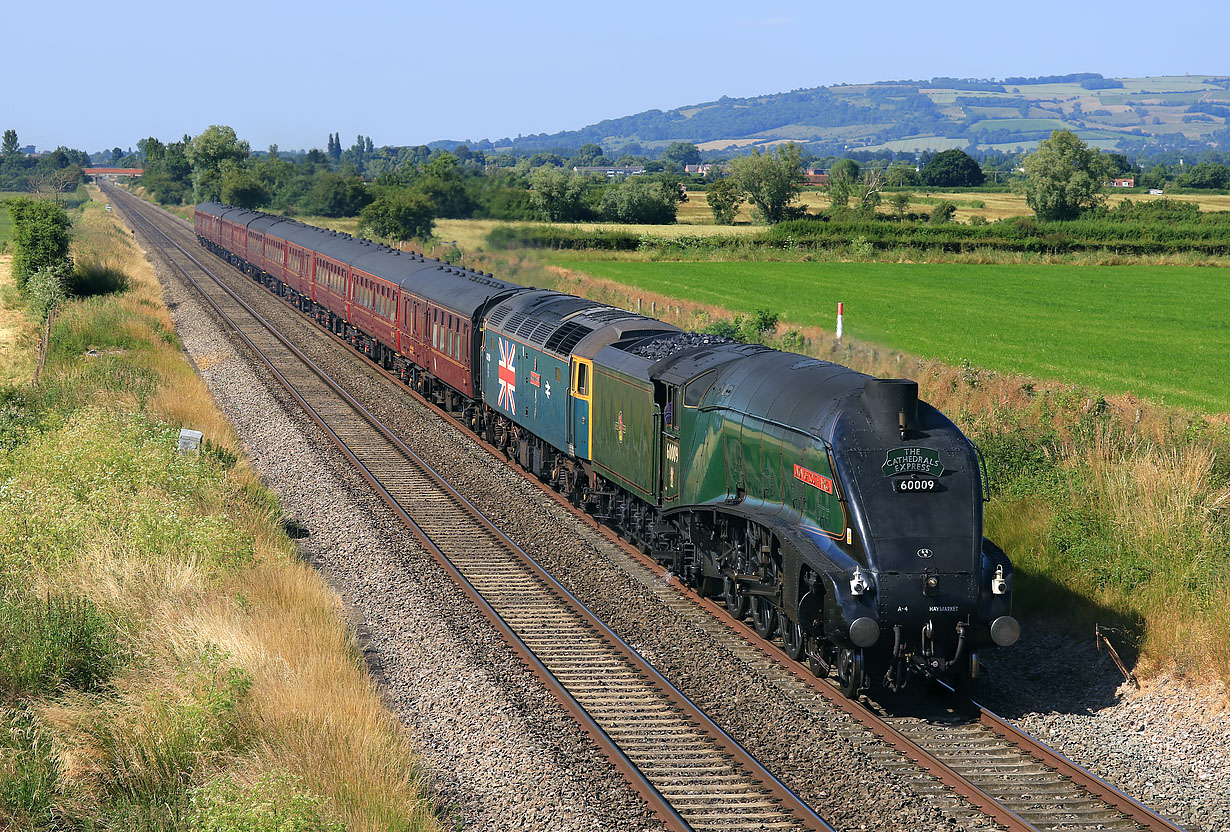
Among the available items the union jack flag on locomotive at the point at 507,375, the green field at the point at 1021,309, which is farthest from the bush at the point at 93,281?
the union jack flag on locomotive at the point at 507,375

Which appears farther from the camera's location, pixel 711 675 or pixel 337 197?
pixel 337 197

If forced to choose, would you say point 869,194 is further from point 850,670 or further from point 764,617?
point 850,670

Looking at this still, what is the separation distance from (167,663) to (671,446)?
26.5 ft

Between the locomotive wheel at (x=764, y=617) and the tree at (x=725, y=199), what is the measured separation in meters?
81.9

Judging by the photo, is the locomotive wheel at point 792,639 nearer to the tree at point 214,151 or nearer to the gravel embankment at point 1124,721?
the gravel embankment at point 1124,721

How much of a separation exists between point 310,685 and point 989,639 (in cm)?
756

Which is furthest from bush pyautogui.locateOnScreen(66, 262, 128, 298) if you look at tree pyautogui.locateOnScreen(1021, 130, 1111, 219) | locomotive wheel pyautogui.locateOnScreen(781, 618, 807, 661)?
tree pyautogui.locateOnScreen(1021, 130, 1111, 219)

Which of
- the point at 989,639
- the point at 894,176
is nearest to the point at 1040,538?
the point at 989,639

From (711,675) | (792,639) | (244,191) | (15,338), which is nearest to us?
(711,675)

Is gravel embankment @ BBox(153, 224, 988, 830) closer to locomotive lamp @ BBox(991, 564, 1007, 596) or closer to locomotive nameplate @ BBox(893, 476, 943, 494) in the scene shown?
locomotive lamp @ BBox(991, 564, 1007, 596)

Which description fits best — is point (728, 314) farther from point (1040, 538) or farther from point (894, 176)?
point (894, 176)

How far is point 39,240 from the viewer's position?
50.9 meters

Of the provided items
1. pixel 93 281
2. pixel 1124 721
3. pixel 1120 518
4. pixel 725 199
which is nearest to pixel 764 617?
pixel 1124 721

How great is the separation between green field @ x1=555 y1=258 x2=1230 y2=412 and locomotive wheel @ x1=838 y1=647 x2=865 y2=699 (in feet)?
59.7
